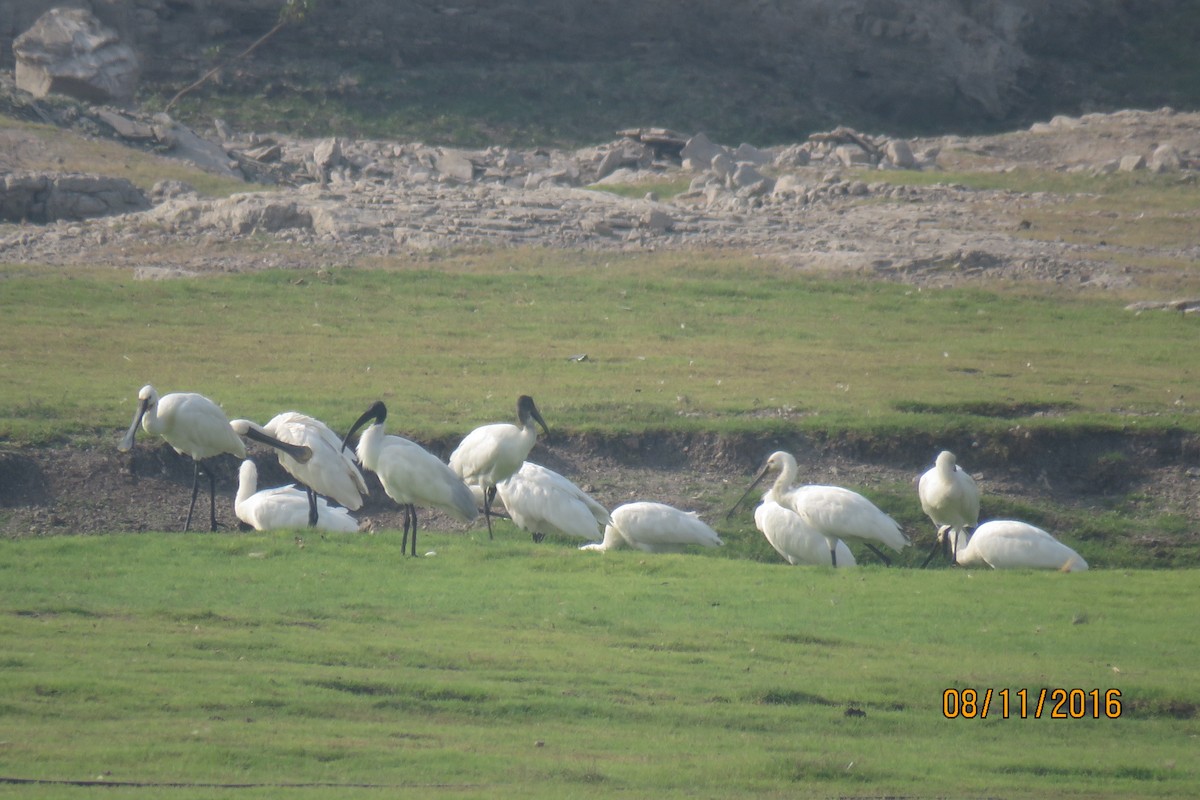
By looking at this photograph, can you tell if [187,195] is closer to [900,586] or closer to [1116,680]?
[900,586]

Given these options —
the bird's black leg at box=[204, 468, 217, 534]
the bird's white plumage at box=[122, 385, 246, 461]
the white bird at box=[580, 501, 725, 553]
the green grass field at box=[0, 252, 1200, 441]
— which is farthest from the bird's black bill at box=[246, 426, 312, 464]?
the green grass field at box=[0, 252, 1200, 441]

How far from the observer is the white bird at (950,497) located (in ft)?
45.7

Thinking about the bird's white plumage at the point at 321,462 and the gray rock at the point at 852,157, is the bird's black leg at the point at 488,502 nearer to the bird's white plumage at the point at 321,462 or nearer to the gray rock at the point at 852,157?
the bird's white plumage at the point at 321,462

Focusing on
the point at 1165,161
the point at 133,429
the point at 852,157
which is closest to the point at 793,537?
the point at 133,429

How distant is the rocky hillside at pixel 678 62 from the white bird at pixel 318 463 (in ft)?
120

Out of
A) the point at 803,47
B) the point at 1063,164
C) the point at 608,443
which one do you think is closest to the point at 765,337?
the point at 608,443

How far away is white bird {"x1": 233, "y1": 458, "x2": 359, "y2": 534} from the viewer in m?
13.9

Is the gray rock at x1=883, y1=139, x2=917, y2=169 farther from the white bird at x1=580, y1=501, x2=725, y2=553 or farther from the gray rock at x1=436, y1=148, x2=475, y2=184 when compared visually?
the white bird at x1=580, y1=501, x2=725, y2=553

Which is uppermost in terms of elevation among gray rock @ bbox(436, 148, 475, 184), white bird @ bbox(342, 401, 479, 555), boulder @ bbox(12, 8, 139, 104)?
boulder @ bbox(12, 8, 139, 104)

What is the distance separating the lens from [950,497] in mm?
13969

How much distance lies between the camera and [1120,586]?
12.2 meters

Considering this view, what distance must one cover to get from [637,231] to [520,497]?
613 inches

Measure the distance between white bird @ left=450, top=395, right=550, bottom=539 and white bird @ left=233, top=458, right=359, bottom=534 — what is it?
1184 mm

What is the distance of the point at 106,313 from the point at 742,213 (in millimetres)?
13792
